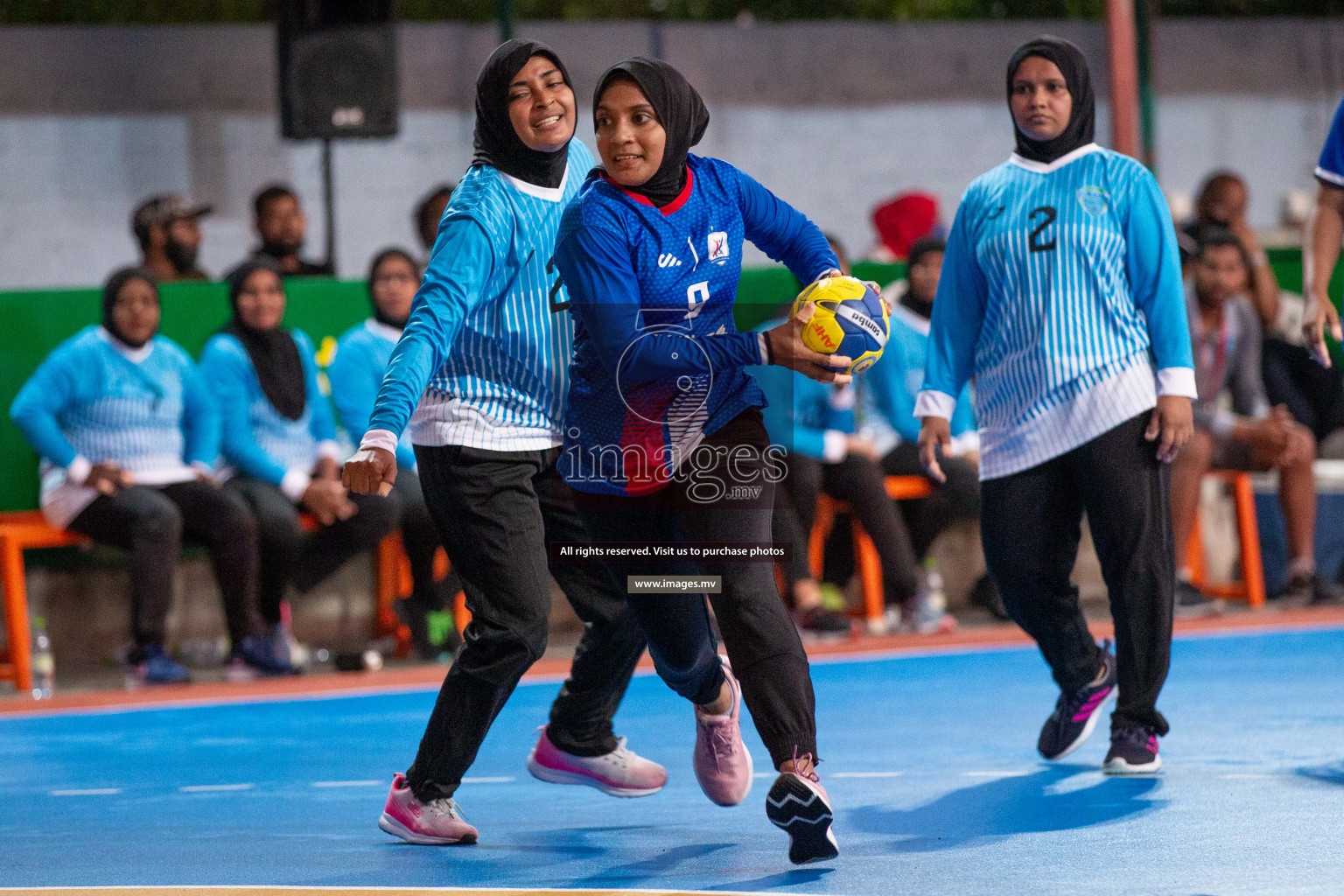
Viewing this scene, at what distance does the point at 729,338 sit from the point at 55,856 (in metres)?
2.03

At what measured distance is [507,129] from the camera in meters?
3.96

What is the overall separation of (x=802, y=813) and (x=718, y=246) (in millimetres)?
1148

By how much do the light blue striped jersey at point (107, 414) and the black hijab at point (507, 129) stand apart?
150 inches

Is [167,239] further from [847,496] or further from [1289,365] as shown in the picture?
[1289,365]

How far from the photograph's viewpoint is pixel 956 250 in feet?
15.5

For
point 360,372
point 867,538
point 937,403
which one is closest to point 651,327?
point 937,403

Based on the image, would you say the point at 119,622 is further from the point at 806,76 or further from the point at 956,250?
the point at 806,76

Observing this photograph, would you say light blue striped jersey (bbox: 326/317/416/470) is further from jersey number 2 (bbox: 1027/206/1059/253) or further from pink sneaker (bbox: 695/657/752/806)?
pink sneaker (bbox: 695/657/752/806)

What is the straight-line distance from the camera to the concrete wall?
12266 millimetres

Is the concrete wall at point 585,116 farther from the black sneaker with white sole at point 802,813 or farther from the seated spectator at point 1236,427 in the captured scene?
the black sneaker with white sole at point 802,813

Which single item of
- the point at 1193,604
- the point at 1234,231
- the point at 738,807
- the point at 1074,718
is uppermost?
the point at 1234,231

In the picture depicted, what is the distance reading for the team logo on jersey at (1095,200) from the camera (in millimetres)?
4512

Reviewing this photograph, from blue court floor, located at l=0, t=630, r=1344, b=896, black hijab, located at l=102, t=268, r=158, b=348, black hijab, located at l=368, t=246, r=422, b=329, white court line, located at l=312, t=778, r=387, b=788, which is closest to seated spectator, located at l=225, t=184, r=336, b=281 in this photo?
black hijab, located at l=368, t=246, r=422, b=329

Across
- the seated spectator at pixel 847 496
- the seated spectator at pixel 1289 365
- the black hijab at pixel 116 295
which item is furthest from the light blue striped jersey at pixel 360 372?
the seated spectator at pixel 1289 365
